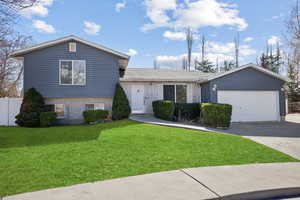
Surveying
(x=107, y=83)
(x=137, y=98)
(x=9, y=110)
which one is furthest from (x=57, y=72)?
(x=137, y=98)

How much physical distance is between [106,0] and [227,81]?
925 cm

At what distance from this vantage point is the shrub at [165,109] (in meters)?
12.1

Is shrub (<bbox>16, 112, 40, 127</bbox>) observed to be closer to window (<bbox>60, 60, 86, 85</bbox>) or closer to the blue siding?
the blue siding

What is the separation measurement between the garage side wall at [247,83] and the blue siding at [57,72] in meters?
6.60

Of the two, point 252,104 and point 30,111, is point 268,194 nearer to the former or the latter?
point 252,104

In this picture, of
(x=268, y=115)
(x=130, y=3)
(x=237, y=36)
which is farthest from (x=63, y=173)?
(x=237, y=36)

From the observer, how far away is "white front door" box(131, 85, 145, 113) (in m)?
14.1

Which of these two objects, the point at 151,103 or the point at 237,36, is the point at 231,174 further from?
the point at 237,36

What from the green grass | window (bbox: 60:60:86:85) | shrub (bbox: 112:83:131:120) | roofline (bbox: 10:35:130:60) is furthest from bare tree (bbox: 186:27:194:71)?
the green grass

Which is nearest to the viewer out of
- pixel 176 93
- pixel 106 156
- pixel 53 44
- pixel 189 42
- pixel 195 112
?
pixel 106 156

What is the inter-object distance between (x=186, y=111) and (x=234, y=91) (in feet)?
11.6

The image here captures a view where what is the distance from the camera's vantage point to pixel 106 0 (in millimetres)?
11211

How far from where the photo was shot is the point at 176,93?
14.6 metres

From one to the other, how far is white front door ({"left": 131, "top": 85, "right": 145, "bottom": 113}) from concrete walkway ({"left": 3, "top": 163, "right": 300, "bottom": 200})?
33.1 feet
